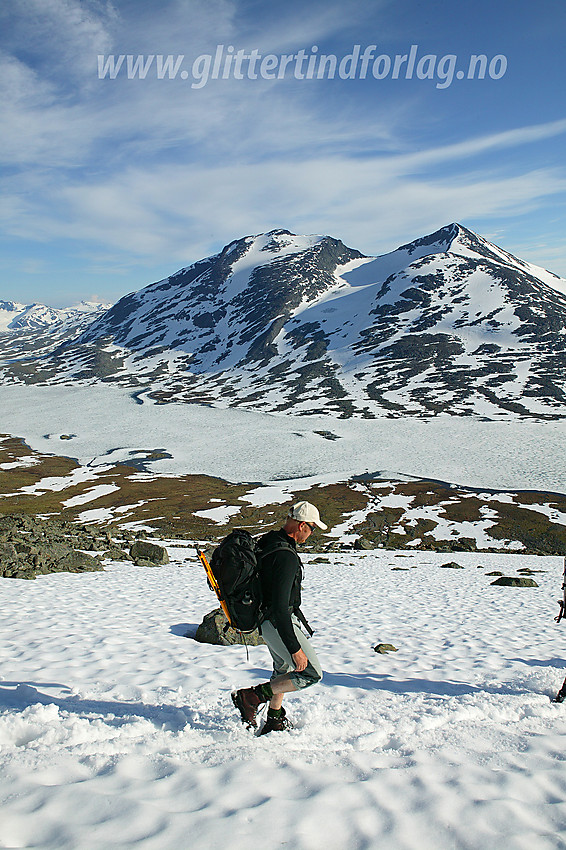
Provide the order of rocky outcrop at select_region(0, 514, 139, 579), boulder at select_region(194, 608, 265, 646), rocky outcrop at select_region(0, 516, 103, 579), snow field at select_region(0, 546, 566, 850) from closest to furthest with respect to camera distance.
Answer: snow field at select_region(0, 546, 566, 850)
boulder at select_region(194, 608, 265, 646)
rocky outcrop at select_region(0, 516, 103, 579)
rocky outcrop at select_region(0, 514, 139, 579)

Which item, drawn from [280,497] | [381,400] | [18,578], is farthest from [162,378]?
[18,578]

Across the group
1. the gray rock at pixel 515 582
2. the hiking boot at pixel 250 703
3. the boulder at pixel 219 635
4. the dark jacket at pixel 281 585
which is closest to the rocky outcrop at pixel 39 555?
the boulder at pixel 219 635

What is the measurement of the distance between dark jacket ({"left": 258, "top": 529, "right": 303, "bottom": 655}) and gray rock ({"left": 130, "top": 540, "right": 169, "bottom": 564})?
876 inches

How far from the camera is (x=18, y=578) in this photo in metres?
18.5

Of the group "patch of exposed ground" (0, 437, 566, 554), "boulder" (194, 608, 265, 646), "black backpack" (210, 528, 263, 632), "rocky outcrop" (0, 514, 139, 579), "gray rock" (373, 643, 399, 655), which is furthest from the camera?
"patch of exposed ground" (0, 437, 566, 554)

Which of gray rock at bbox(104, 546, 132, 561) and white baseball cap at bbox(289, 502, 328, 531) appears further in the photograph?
gray rock at bbox(104, 546, 132, 561)

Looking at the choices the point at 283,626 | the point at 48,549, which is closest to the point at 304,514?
the point at 283,626

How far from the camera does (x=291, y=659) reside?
19.7ft

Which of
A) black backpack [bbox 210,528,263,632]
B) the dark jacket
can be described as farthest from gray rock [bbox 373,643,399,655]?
black backpack [bbox 210,528,263,632]

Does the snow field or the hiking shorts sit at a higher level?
the hiking shorts

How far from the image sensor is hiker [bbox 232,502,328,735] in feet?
→ 18.7

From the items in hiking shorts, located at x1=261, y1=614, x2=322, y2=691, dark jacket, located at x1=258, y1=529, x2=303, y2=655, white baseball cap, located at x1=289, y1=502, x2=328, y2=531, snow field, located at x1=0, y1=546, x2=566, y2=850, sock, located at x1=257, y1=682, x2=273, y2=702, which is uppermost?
white baseball cap, located at x1=289, y1=502, x2=328, y2=531

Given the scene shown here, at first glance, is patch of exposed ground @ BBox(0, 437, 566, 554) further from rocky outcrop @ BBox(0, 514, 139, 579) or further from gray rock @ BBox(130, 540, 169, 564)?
gray rock @ BBox(130, 540, 169, 564)

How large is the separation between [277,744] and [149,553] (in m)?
23.2
